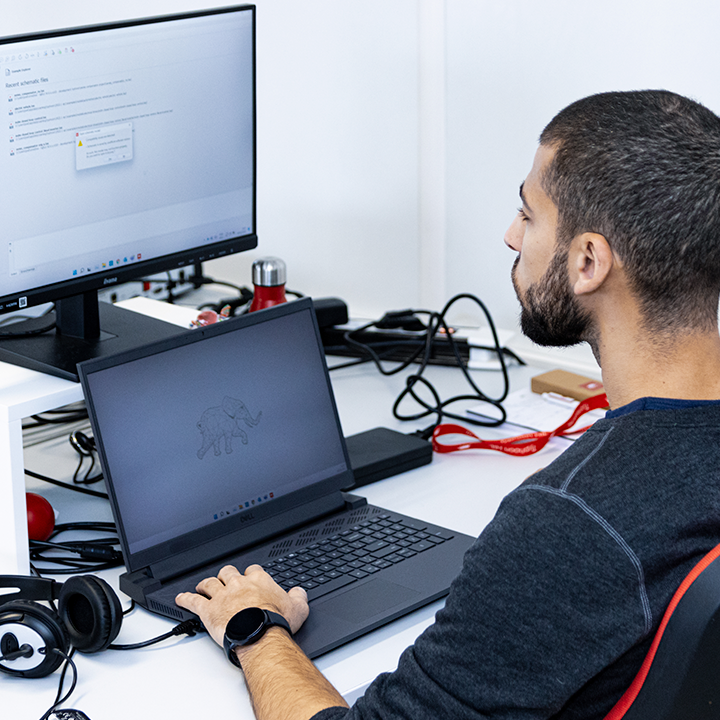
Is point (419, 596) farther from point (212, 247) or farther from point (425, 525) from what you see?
point (212, 247)

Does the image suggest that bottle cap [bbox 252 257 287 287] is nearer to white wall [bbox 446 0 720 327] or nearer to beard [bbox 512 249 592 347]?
white wall [bbox 446 0 720 327]

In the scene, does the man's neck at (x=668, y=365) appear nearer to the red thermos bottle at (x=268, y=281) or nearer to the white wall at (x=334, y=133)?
the red thermos bottle at (x=268, y=281)

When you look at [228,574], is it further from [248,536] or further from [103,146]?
[103,146]

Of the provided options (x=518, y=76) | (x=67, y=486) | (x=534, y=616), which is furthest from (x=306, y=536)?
(x=518, y=76)

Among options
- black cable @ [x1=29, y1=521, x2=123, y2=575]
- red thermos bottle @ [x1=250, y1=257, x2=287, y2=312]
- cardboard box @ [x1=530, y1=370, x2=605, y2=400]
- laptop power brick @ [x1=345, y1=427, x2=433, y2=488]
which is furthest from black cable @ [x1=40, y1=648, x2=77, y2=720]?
cardboard box @ [x1=530, y1=370, x2=605, y2=400]

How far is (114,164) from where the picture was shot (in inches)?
48.6

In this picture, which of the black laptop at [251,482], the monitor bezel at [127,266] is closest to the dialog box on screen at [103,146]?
the monitor bezel at [127,266]

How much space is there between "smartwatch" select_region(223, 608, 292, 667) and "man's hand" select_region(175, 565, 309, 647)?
0.02m

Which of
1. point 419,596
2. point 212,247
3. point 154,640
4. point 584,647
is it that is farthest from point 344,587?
point 212,247

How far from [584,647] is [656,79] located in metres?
1.16

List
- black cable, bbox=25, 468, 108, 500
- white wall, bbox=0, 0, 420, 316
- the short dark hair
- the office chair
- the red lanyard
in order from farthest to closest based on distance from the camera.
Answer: white wall, bbox=0, 0, 420, 316
the red lanyard
black cable, bbox=25, 468, 108, 500
the short dark hair
the office chair

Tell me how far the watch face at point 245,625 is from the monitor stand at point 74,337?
357 millimetres

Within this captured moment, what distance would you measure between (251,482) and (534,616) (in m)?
0.53

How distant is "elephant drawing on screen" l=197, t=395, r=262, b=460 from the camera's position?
3.90 ft
